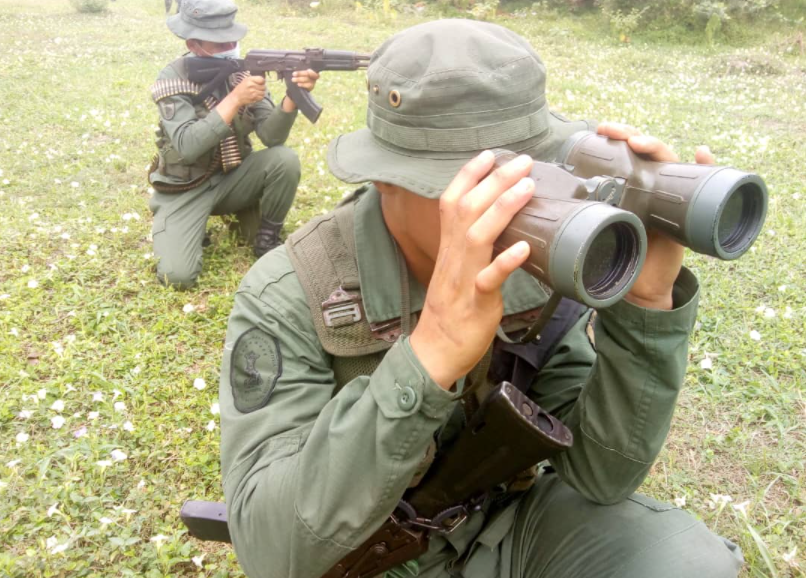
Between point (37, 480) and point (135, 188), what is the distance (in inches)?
139

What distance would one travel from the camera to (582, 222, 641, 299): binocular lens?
119 cm

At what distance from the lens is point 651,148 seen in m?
1.41

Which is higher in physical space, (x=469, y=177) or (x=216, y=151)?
(x=469, y=177)

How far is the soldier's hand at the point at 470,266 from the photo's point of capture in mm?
1130

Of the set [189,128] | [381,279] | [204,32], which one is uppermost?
[381,279]

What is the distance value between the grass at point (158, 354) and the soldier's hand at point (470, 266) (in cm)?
171

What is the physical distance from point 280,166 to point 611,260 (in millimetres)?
3818

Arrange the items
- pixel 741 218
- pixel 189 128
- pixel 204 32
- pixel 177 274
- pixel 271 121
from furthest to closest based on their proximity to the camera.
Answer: pixel 271 121
pixel 204 32
pixel 189 128
pixel 177 274
pixel 741 218

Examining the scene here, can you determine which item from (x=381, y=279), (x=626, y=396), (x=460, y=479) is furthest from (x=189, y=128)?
(x=626, y=396)

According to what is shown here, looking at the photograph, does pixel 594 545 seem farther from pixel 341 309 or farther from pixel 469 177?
pixel 469 177

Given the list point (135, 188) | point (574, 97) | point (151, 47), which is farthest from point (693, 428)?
point (151, 47)

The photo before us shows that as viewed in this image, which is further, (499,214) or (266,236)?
(266,236)

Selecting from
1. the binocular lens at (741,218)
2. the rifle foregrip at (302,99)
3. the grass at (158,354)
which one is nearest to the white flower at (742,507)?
the grass at (158,354)

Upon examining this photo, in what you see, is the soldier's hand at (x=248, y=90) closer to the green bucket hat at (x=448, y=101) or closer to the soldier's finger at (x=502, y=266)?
the green bucket hat at (x=448, y=101)
